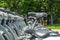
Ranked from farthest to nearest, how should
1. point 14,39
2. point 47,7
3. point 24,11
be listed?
point 47,7 < point 24,11 < point 14,39

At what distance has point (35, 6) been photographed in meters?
40.2

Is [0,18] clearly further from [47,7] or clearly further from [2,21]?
[47,7]

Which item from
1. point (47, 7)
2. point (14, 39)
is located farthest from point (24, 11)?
point (14, 39)

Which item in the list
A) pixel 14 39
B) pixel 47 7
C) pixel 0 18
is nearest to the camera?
pixel 0 18

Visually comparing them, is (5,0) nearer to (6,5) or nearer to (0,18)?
(6,5)

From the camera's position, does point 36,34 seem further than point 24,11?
No

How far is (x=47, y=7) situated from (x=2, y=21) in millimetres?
37839

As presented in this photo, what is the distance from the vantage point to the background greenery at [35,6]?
126 feet

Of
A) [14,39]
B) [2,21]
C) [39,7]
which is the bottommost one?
[39,7]

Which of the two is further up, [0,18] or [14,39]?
[0,18]

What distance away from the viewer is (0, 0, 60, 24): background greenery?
3838 centimetres

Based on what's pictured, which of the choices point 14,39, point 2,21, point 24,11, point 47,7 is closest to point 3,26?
point 2,21

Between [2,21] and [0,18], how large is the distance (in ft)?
0.51

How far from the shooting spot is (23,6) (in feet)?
127
